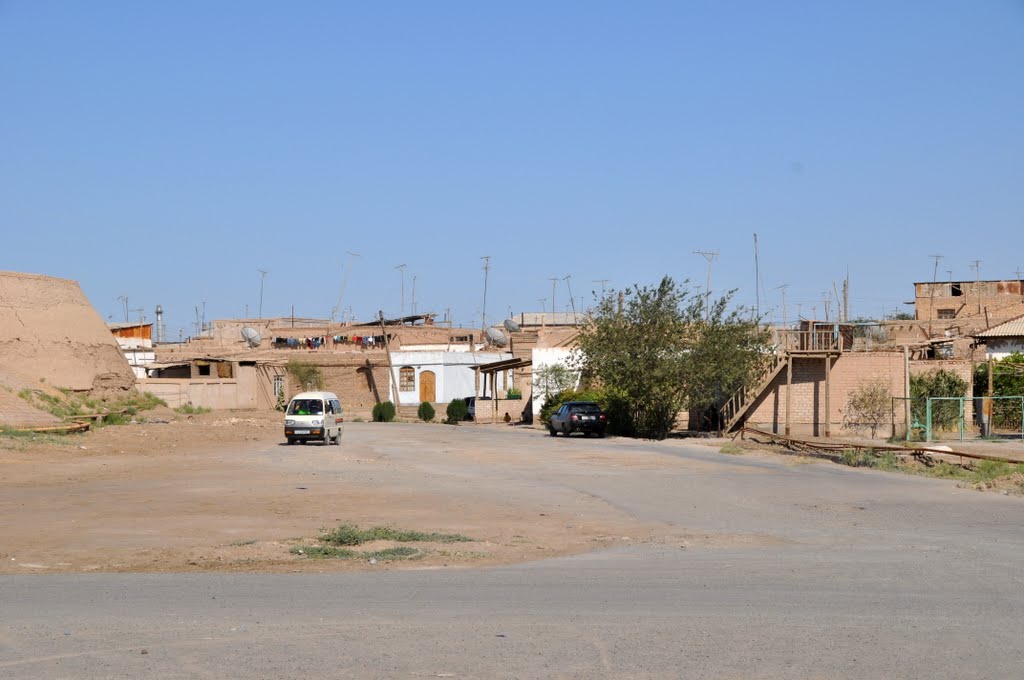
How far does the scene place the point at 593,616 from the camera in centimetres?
1027

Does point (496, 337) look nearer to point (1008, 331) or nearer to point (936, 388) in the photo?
point (1008, 331)

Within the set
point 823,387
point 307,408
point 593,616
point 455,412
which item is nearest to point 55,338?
point 455,412

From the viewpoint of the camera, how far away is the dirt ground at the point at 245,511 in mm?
15000

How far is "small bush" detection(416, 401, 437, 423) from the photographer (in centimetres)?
6538

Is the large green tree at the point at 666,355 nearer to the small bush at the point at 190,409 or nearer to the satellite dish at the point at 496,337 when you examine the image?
the small bush at the point at 190,409

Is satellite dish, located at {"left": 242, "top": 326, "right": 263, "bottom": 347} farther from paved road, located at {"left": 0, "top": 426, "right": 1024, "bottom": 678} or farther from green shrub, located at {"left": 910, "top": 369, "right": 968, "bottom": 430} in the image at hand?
paved road, located at {"left": 0, "top": 426, "right": 1024, "bottom": 678}

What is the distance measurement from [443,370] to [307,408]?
31.1 metres

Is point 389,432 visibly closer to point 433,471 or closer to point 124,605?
point 433,471

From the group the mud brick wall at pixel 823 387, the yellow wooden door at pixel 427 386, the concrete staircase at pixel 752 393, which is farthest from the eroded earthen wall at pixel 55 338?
the mud brick wall at pixel 823 387

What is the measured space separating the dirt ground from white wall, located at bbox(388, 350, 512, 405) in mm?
35084

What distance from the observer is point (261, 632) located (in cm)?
950

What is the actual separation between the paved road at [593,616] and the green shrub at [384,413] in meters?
47.8

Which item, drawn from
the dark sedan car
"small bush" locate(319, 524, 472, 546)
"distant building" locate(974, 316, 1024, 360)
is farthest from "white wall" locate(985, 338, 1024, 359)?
"small bush" locate(319, 524, 472, 546)

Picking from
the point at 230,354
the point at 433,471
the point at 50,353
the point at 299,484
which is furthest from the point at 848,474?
the point at 230,354
